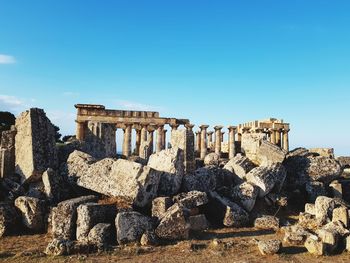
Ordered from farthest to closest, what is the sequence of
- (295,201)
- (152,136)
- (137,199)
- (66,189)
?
1. (152,136)
2. (295,201)
3. (66,189)
4. (137,199)

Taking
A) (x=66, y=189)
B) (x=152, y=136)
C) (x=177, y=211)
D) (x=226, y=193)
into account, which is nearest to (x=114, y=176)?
(x=66, y=189)

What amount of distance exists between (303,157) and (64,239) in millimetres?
10582

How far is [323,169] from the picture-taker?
14586mm

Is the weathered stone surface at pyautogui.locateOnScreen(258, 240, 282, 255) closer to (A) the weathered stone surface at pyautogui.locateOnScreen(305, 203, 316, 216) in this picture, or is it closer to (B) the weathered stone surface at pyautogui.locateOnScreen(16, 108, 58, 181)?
(A) the weathered stone surface at pyautogui.locateOnScreen(305, 203, 316, 216)

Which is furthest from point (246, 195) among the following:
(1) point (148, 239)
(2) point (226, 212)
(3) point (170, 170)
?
(1) point (148, 239)

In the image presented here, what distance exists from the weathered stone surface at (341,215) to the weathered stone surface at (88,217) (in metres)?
6.52

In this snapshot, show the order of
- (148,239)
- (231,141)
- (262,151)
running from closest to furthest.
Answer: (148,239)
(262,151)
(231,141)

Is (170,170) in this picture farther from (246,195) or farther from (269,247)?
(269,247)

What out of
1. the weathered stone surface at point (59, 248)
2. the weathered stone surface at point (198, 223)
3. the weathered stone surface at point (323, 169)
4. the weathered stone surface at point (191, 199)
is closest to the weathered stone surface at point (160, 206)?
the weathered stone surface at point (191, 199)

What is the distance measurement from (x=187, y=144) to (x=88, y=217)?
20.7 feet

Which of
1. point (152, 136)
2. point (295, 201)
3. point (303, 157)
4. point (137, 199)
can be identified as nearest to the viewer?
point (137, 199)

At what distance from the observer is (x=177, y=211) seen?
921 centimetres

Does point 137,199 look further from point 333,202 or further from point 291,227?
point 333,202

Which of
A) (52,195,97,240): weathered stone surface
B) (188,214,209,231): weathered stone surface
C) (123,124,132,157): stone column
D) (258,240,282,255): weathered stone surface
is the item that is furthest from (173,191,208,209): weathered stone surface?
(123,124,132,157): stone column
